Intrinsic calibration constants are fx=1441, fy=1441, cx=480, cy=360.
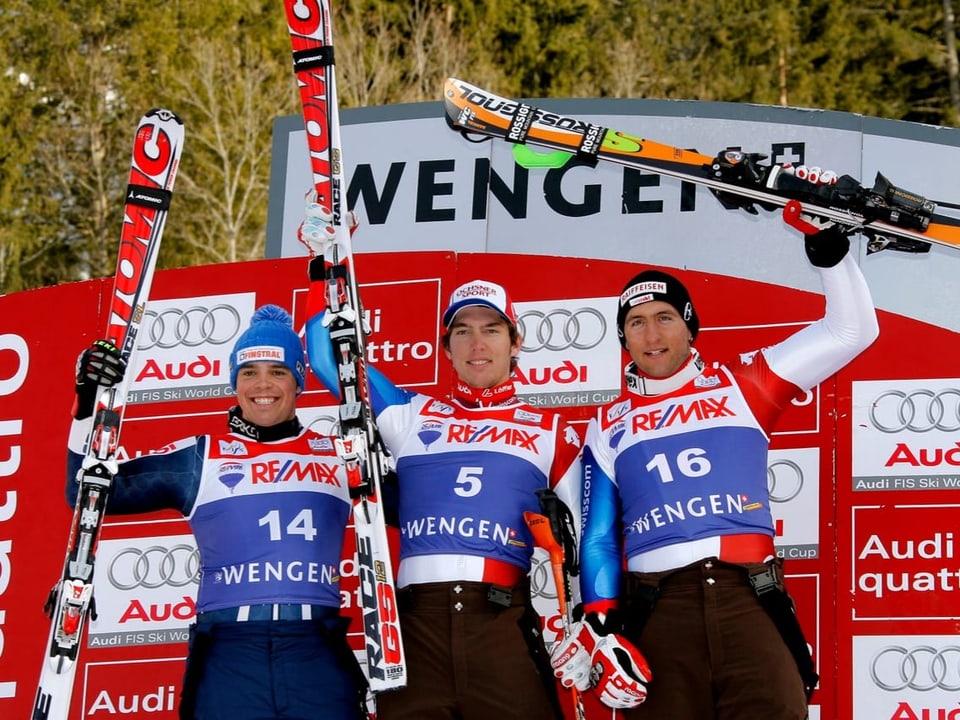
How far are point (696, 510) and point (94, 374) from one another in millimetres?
2157

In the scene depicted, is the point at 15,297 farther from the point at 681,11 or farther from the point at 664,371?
the point at 681,11

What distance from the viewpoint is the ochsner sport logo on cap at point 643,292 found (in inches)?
196

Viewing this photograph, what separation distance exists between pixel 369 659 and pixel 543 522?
2.34 ft

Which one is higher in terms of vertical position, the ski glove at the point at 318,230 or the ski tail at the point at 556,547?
the ski glove at the point at 318,230

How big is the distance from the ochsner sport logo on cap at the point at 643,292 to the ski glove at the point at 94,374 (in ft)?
6.00

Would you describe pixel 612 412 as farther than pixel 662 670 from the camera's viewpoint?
Yes

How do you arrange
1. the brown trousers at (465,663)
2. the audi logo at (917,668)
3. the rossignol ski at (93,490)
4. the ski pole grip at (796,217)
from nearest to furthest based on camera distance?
the brown trousers at (465,663) < the ski pole grip at (796,217) < the rossignol ski at (93,490) < the audi logo at (917,668)

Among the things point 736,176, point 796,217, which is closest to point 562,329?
point 736,176

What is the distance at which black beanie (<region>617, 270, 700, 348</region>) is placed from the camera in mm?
4977

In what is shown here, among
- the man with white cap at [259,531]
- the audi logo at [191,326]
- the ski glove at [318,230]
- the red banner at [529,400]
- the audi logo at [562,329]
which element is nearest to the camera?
the man with white cap at [259,531]

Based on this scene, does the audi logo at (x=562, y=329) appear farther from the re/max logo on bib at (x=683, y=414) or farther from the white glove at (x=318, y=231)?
the re/max logo on bib at (x=683, y=414)

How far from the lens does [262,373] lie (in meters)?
5.12

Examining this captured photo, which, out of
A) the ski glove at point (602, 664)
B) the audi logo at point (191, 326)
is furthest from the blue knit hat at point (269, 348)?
the audi logo at point (191, 326)

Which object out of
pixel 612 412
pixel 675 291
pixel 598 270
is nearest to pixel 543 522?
pixel 612 412
